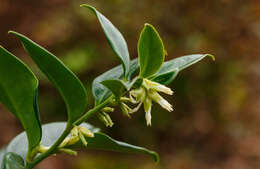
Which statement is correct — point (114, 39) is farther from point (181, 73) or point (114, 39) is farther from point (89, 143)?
point (181, 73)

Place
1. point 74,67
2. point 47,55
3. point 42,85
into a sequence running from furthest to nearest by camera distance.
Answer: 1. point 42,85
2. point 74,67
3. point 47,55

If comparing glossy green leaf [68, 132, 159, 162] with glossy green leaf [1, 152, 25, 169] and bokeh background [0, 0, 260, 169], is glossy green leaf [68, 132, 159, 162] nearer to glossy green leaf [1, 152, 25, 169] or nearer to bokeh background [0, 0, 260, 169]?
glossy green leaf [1, 152, 25, 169]

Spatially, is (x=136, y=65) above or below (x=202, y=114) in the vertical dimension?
above

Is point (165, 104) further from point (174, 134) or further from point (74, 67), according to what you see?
point (174, 134)

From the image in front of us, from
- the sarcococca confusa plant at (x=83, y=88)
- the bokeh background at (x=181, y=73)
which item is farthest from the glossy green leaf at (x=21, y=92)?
the bokeh background at (x=181, y=73)

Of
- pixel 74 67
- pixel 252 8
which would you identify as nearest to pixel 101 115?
pixel 74 67

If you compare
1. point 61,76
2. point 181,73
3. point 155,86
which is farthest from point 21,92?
point 181,73
